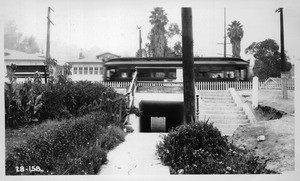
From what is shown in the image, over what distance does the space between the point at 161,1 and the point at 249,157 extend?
353 cm

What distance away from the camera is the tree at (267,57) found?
625 cm

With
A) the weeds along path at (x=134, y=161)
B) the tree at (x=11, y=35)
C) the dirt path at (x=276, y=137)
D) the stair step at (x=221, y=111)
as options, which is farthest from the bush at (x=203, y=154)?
the tree at (x=11, y=35)

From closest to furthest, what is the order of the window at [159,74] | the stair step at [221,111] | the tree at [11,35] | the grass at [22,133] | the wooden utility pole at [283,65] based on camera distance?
the grass at [22,133]
the tree at [11,35]
the wooden utility pole at [283,65]
the stair step at [221,111]
the window at [159,74]

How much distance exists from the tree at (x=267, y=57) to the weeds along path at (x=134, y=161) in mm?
3402

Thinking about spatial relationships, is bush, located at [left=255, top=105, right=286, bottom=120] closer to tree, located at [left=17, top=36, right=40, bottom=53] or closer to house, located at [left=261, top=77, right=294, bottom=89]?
house, located at [left=261, top=77, right=294, bottom=89]

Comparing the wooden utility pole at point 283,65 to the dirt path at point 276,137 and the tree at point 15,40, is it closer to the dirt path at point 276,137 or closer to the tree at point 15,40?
the dirt path at point 276,137

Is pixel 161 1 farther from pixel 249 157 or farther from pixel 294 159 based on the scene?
pixel 294 159

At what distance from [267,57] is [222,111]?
2191mm

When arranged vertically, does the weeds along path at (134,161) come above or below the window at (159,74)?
below

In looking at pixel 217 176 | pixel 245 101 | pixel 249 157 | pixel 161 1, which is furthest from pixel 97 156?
pixel 245 101

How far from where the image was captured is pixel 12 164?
4.75 meters

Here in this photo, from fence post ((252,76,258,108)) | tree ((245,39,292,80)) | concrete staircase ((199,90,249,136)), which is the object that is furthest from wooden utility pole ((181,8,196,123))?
fence post ((252,76,258,108))

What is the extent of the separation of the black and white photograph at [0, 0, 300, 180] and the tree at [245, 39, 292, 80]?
32 mm

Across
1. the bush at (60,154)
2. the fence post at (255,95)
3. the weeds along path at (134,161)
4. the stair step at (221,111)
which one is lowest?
the weeds along path at (134,161)
